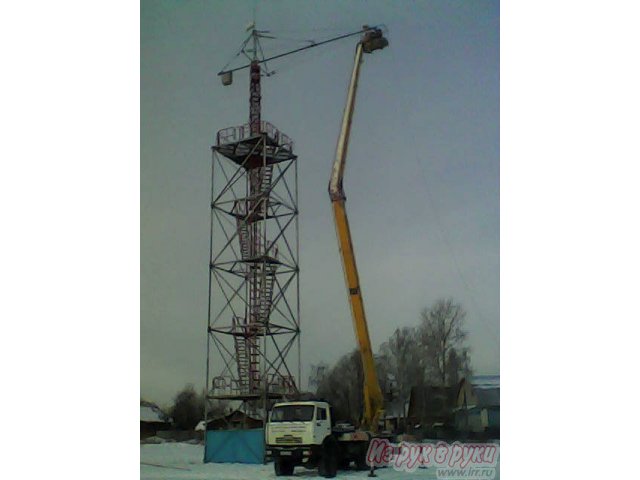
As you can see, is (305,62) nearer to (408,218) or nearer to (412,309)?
(408,218)

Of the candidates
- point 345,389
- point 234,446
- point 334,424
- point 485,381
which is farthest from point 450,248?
point 234,446

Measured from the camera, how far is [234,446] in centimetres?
1154

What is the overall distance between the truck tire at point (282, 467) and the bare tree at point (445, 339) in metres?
2.45

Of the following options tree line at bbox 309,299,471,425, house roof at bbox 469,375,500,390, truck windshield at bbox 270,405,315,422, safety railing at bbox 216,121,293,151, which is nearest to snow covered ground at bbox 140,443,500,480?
truck windshield at bbox 270,405,315,422

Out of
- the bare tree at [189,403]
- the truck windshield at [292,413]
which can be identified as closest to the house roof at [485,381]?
the truck windshield at [292,413]

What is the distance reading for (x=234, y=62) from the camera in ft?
40.2

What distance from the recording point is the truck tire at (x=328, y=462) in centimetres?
1107

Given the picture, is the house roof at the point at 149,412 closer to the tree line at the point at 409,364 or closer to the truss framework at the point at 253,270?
the truss framework at the point at 253,270

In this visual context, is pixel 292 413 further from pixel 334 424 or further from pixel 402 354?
pixel 402 354

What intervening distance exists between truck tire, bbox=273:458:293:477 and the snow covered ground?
0.30 ft

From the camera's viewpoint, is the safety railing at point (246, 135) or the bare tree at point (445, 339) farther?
the safety railing at point (246, 135)

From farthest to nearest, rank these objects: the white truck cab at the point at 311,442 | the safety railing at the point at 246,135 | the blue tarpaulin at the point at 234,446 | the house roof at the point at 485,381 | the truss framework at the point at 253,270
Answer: the safety railing at the point at 246,135 → the truss framework at the point at 253,270 → the blue tarpaulin at the point at 234,446 → the house roof at the point at 485,381 → the white truck cab at the point at 311,442
